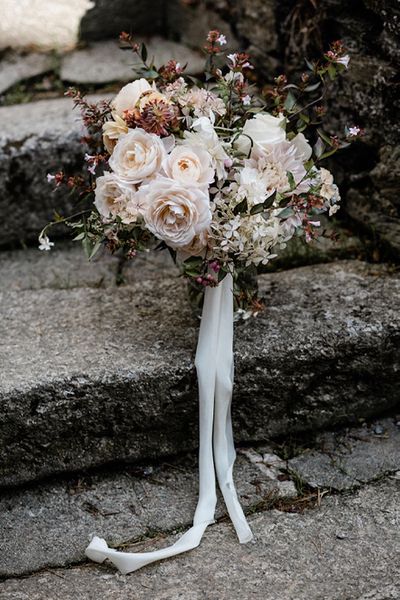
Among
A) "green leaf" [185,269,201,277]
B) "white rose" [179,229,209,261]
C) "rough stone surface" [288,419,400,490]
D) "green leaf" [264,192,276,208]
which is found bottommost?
"rough stone surface" [288,419,400,490]

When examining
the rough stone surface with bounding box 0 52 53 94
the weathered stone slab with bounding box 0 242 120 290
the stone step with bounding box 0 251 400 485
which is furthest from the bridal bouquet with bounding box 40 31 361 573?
the rough stone surface with bounding box 0 52 53 94

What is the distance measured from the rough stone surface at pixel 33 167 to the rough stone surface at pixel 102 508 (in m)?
1.00

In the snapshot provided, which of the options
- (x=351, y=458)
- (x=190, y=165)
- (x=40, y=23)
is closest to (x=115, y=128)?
(x=190, y=165)

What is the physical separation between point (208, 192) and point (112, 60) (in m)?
1.68

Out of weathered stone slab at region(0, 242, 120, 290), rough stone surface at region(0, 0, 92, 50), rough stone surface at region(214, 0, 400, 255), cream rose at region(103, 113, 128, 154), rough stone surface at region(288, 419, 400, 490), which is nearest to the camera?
cream rose at region(103, 113, 128, 154)

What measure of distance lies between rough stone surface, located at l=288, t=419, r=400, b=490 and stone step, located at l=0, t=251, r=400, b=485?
6cm

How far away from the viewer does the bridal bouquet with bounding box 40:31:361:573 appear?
198 cm

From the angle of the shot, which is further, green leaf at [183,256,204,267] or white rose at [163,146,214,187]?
green leaf at [183,256,204,267]

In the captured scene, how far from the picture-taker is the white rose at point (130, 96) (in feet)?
6.84

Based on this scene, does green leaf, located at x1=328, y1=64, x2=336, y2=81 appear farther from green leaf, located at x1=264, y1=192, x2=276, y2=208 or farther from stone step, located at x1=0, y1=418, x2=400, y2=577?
stone step, located at x1=0, y1=418, x2=400, y2=577

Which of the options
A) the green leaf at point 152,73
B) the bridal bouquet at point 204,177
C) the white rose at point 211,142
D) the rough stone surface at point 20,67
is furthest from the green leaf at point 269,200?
the rough stone surface at point 20,67

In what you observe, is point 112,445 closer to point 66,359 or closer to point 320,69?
point 66,359

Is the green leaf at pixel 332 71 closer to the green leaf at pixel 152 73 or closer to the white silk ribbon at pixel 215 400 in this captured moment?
the green leaf at pixel 152 73

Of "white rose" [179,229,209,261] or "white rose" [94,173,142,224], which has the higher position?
"white rose" [94,173,142,224]
